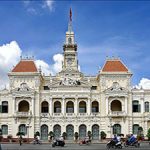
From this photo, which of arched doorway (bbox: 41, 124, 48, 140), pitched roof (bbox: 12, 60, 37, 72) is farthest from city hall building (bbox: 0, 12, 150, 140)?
pitched roof (bbox: 12, 60, 37, 72)

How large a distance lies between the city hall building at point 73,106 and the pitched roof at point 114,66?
2.28ft

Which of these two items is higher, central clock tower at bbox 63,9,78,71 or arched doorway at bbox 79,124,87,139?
central clock tower at bbox 63,9,78,71

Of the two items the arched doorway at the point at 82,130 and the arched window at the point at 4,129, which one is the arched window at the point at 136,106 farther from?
the arched window at the point at 4,129

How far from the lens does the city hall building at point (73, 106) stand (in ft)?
266

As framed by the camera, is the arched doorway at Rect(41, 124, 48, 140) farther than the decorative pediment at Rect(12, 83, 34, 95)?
Yes

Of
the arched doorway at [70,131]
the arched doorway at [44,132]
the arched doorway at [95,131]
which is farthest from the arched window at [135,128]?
the arched doorway at [44,132]

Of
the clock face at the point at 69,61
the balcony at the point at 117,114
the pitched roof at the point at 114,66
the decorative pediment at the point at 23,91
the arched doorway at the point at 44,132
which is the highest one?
the clock face at the point at 69,61

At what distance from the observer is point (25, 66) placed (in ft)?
280

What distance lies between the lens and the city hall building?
266 ft

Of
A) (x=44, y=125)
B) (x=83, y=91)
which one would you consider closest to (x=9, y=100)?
(x=44, y=125)

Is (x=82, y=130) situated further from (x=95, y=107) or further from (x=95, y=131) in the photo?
(x=95, y=107)

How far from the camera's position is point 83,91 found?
8219 centimetres

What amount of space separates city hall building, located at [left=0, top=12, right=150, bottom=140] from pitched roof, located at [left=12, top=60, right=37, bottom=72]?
2.03 ft

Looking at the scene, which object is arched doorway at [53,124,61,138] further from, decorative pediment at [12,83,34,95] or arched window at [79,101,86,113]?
decorative pediment at [12,83,34,95]
